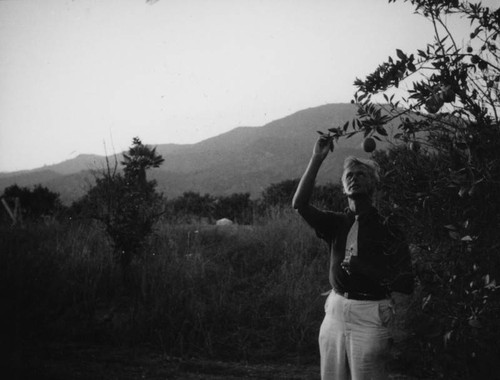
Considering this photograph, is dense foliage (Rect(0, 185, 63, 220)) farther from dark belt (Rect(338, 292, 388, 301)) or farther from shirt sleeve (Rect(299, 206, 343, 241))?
dark belt (Rect(338, 292, 388, 301))

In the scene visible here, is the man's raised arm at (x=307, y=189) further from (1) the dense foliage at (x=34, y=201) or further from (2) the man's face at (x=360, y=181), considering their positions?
(1) the dense foliage at (x=34, y=201)

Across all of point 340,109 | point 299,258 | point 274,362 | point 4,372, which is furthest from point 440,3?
point 340,109

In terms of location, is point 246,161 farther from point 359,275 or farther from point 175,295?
point 359,275

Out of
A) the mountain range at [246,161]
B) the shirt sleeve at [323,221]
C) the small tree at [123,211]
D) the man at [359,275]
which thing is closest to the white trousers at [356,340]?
the man at [359,275]

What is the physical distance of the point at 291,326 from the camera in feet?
17.5

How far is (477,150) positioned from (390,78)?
647mm

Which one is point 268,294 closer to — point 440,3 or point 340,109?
point 440,3

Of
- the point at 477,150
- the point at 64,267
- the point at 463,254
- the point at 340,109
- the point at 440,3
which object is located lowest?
the point at 64,267

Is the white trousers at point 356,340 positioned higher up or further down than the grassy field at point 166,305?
higher up

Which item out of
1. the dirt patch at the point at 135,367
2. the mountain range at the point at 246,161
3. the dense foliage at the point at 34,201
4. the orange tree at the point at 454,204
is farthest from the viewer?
the mountain range at the point at 246,161

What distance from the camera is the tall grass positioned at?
5262mm

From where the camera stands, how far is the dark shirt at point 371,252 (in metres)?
2.24

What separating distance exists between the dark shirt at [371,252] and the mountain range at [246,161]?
2684 centimetres

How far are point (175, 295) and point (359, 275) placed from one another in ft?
13.1
